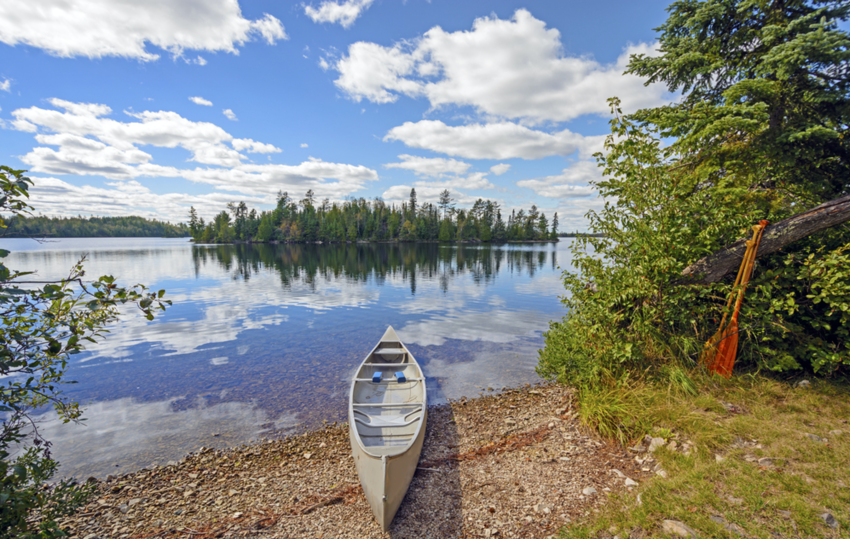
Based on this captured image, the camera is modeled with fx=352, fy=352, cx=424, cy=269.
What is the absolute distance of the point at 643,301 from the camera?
22.9 ft

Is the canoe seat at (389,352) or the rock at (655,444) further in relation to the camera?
the canoe seat at (389,352)

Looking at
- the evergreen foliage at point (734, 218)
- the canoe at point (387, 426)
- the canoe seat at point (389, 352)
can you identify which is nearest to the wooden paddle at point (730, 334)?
the evergreen foliage at point (734, 218)

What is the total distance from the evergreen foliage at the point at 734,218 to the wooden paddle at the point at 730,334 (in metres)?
0.20

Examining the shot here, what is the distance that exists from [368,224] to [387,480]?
108699 mm

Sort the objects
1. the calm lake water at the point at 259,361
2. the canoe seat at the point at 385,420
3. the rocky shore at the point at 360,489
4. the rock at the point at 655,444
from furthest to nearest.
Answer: the calm lake water at the point at 259,361 → the canoe seat at the point at 385,420 → the rock at the point at 655,444 → the rocky shore at the point at 360,489

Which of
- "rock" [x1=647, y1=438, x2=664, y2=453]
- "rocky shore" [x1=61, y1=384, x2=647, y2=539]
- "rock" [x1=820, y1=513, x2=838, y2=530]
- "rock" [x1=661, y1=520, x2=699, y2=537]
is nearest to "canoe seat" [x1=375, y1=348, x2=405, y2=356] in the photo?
"rocky shore" [x1=61, y1=384, x2=647, y2=539]

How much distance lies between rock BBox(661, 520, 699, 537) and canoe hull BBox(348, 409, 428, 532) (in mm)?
3615

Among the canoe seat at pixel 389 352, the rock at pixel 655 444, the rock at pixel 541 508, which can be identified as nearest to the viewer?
the rock at pixel 541 508

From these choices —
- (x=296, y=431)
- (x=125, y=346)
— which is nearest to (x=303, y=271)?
(x=125, y=346)

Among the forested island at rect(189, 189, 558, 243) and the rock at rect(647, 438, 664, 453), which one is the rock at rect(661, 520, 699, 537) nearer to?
the rock at rect(647, 438, 664, 453)

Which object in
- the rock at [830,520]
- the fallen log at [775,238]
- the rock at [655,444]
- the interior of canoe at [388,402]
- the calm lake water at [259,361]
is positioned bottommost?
the calm lake water at [259,361]

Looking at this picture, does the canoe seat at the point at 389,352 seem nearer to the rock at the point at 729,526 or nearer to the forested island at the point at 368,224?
the rock at the point at 729,526

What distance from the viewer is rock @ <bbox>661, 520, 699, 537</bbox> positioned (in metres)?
3.98

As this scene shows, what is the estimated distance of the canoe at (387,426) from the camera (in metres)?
5.55
